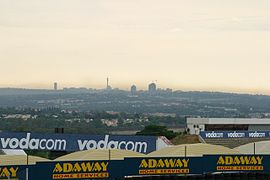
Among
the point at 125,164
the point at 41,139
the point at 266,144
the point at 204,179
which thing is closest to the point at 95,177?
the point at 125,164

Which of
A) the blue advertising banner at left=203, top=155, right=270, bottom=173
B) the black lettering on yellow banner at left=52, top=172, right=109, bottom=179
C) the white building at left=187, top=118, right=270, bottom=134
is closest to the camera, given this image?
the black lettering on yellow banner at left=52, top=172, right=109, bottom=179

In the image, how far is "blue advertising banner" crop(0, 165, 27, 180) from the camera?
112ft

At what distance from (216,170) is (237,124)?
179 feet

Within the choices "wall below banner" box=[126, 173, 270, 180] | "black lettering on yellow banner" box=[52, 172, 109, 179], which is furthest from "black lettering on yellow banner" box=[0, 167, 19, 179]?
"wall below banner" box=[126, 173, 270, 180]

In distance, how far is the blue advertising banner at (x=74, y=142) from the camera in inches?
2415

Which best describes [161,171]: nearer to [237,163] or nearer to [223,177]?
[223,177]

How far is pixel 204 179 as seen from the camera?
39531 mm

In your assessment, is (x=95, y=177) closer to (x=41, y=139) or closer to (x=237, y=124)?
(x=41, y=139)

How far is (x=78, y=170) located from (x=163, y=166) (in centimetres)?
510

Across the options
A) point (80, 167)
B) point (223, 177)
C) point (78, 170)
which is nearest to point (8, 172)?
point (78, 170)

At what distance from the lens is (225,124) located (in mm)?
93312

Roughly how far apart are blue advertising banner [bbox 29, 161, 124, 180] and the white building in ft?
184

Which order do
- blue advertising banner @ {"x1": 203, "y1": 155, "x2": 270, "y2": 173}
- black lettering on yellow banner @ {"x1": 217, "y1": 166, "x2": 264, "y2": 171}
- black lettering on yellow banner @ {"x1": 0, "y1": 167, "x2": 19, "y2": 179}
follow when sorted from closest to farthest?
black lettering on yellow banner @ {"x1": 0, "y1": 167, "x2": 19, "y2": 179}, blue advertising banner @ {"x1": 203, "y1": 155, "x2": 270, "y2": 173}, black lettering on yellow banner @ {"x1": 217, "y1": 166, "x2": 264, "y2": 171}

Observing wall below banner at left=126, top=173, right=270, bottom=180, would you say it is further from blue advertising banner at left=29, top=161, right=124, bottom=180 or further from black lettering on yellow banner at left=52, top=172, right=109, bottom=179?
black lettering on yellow banner at left=52, top=172, right=109, bottom=179
